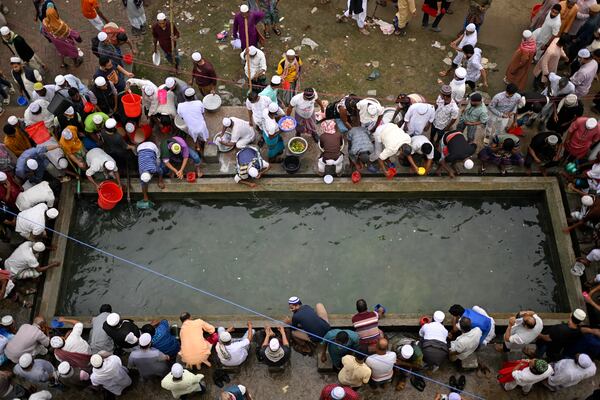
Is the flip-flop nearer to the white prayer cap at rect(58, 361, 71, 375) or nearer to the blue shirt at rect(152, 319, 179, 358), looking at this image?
the blue shirt at rect(152, 319, 179, 358)

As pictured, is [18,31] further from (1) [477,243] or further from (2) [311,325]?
(1) [477,243]

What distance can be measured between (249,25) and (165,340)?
5.99 meters

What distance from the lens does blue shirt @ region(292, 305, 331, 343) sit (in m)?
6.77

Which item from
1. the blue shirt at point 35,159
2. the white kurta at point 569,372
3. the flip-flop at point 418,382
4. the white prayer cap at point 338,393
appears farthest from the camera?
the blue shirt at point 35,159

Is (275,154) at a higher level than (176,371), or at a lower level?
higher

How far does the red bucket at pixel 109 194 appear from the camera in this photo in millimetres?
8359

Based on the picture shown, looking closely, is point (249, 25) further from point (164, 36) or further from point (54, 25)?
point (54, 25)

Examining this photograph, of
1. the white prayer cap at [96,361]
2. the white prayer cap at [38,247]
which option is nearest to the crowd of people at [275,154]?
the white prayer cap at [96,361]

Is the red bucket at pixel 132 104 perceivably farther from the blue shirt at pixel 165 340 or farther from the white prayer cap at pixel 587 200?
A: the white prayer cap at pixel 587 200

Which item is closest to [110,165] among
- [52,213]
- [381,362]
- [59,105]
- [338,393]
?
[52,213]

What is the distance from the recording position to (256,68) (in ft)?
30.5

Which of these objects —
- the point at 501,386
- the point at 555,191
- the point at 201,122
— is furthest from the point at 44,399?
the point at 555,191

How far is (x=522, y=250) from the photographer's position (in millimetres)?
8367

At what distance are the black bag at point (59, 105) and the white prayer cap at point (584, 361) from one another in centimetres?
819
